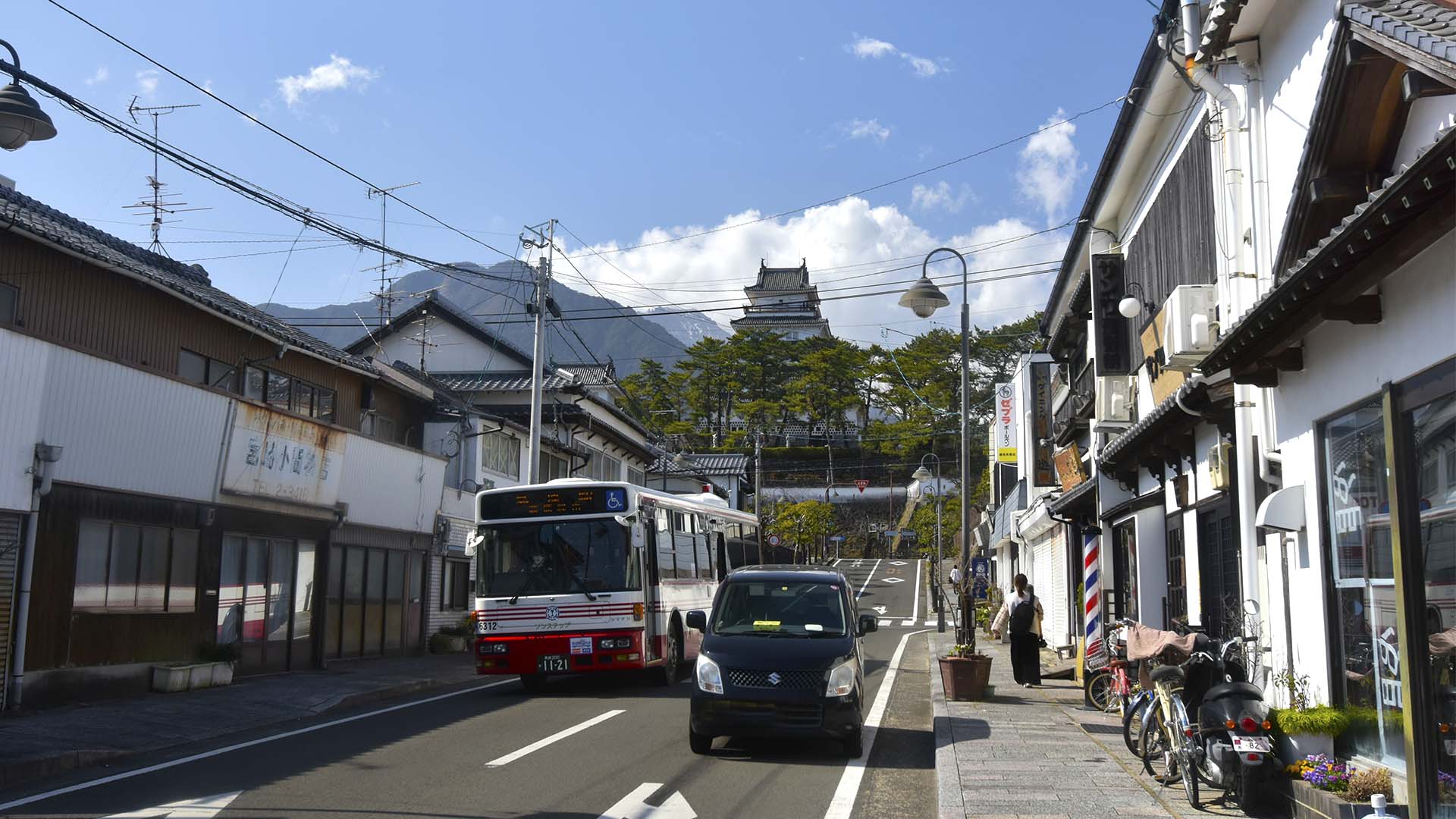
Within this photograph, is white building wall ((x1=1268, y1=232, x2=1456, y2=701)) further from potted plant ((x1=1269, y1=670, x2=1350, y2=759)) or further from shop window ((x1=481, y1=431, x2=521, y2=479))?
shop window ((x1=481, y1=431, x2=521, y2=479))

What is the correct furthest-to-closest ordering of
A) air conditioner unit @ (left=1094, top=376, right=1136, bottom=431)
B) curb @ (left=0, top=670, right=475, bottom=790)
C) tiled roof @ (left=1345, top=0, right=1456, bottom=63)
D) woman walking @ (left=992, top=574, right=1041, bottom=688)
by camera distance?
woman walking @ (left=992, top=574, right=1041, bottom=688) → air conditioner unit @ (left=1094, top=376, right=1136, bottom=431) → curb @ (left=0, top=670, right=475, bottom=790) → tiled roof @ (left=1345, top=0, right=1456, bottom=63)

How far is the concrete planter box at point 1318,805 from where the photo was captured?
6793 mm

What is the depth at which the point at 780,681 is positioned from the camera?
10961 mm

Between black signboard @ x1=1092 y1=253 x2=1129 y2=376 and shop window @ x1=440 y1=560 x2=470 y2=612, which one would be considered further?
shop window @ x1=440 y1=560 x2=470 y2=612

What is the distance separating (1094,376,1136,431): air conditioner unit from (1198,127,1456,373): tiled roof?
8.70m

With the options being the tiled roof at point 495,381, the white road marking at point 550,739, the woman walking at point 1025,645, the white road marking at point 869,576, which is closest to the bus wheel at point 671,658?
the white road marking at point 550,739

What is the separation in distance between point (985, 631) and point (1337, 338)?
1140 inches

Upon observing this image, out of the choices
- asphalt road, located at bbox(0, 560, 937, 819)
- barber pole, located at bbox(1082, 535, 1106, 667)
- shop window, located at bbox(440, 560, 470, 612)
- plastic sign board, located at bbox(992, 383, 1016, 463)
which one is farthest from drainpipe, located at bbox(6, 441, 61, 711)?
plastic sign board, located at bbox(992, 383, 1016, 463)

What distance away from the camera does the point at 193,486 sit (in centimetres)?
1784

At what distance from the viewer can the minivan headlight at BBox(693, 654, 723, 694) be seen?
11.0m

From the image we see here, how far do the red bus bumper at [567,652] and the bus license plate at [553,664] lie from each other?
1.0 inches

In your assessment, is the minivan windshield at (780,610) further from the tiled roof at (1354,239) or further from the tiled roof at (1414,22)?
the tiled roof at (1414,22)

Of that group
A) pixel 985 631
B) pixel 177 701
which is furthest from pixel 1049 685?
pixel 985 631

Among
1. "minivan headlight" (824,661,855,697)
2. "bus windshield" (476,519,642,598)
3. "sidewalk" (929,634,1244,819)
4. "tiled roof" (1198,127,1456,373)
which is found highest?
"tiled roof" (1198,127,1456,373)
